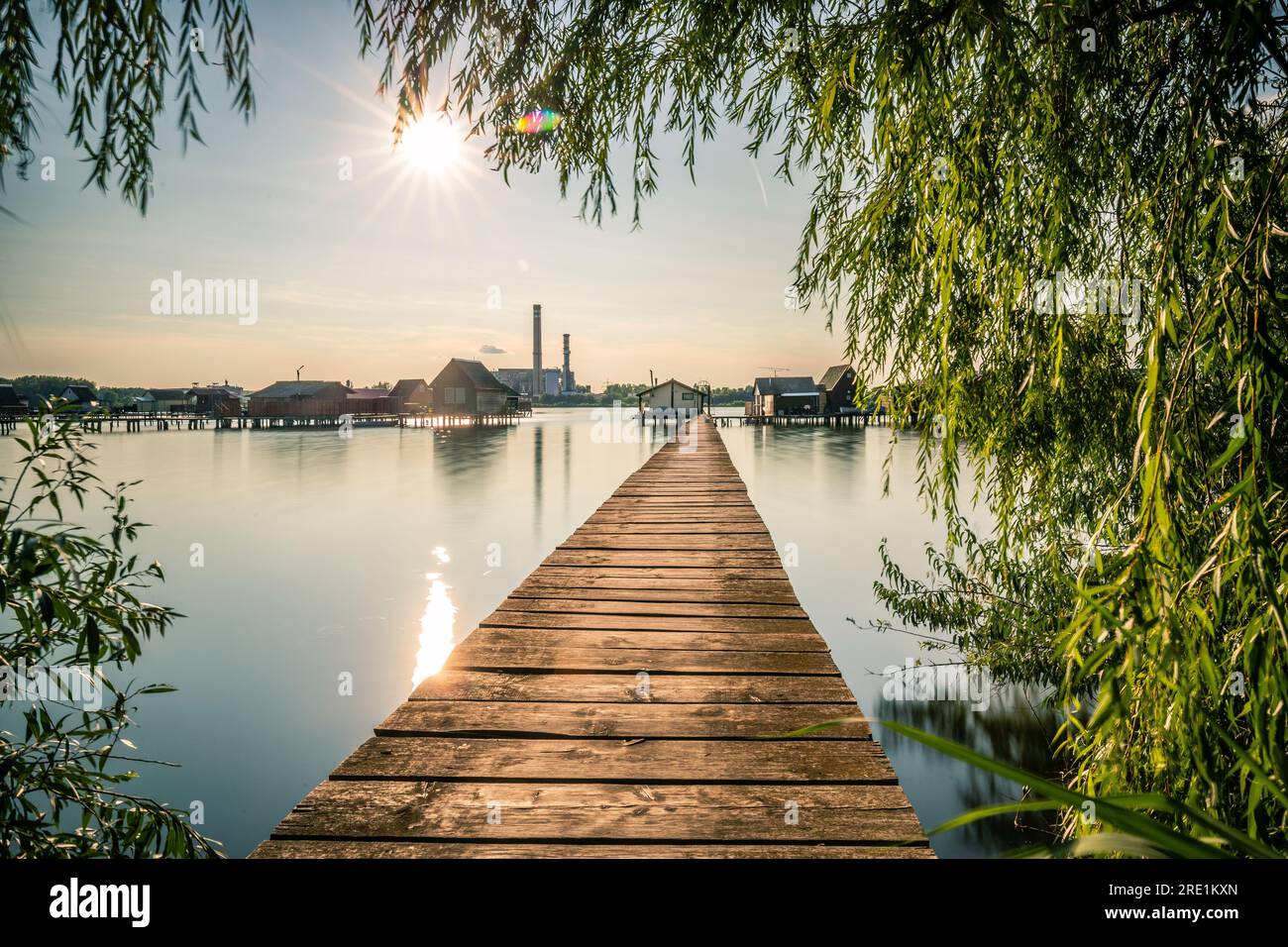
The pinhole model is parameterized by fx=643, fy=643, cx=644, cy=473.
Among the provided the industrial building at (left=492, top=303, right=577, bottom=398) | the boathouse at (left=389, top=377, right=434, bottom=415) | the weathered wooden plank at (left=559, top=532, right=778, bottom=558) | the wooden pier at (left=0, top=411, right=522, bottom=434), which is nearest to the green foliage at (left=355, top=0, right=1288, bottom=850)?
the weathered wooden plank at (left=559, top=532, right=778, bottom=558)

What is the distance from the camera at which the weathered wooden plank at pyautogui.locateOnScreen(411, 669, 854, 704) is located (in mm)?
2533

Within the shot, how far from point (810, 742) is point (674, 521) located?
16.3 ft

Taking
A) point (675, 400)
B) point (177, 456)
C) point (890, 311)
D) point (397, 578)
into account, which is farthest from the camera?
point (675, 400)

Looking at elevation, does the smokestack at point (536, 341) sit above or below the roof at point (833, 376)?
above

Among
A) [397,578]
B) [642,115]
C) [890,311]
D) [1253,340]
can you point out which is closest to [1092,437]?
[890,311]

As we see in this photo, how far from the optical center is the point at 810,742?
2.16 m

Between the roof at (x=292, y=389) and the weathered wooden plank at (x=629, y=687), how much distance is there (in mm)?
Result: 88677

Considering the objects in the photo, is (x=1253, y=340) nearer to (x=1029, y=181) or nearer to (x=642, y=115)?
(x=1029, y=181)

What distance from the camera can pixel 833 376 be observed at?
76688 millimetres

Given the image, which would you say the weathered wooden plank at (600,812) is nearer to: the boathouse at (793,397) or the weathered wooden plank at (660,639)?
the weathered wooden plank at (660,639)

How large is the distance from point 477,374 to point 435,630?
234ft

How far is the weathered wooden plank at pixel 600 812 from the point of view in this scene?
1.68m

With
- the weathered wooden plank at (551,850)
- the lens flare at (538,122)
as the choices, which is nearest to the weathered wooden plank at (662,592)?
the weathered wooden plank at (551,850)

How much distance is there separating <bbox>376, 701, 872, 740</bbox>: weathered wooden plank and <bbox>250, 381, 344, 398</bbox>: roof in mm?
88943
